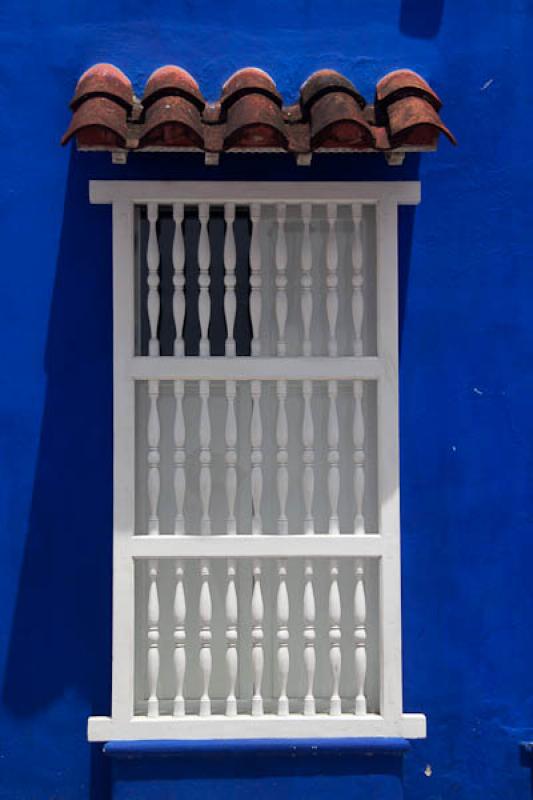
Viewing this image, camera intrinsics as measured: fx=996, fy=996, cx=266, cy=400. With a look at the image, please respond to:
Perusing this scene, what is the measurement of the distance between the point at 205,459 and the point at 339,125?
4.37ft

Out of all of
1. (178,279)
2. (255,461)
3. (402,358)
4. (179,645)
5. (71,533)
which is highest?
(178,279)

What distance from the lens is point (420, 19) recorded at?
3941 mm

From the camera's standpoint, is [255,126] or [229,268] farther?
[229,268]

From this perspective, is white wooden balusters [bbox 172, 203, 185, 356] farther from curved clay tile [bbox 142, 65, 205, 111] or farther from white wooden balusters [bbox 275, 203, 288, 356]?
curved clay tile [bbox 142, 65, 205, 111]

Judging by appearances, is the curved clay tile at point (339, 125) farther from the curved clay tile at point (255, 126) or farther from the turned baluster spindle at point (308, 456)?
the turned baluster spindle at point (308, 456)

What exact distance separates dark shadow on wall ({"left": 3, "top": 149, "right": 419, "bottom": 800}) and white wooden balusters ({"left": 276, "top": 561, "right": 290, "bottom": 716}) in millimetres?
669

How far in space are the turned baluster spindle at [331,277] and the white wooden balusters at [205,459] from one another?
0.51 meters

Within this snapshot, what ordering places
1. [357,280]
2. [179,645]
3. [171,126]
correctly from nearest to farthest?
[171,126]
[179,645]
[357,280]

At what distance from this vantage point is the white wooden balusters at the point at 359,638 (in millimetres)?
3812

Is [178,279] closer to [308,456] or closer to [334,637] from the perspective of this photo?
[308,456]

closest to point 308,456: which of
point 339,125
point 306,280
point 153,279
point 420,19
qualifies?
point 306,280

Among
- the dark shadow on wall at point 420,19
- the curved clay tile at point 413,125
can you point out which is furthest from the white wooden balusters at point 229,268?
the dark shadow on wall at point 420,19

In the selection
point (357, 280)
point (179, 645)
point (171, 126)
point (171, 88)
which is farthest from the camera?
point (357, 280)

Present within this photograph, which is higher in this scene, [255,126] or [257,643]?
[255,126]
